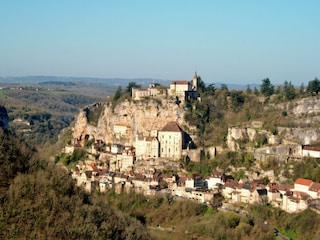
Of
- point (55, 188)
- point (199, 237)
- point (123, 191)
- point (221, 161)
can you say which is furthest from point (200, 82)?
point (55, 188)

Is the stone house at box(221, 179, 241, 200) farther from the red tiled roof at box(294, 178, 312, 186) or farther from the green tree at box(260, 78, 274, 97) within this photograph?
the green tree at box(260, 78, 274, 97)

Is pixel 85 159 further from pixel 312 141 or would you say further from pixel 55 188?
pixel 55 188

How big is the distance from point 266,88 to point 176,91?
866 cm

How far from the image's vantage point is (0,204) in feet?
76.2

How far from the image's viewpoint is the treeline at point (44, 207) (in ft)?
74.8

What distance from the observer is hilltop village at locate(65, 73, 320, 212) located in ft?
121

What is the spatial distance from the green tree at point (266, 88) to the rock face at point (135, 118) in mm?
8686

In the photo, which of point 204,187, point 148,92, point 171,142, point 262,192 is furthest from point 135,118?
point 262,192

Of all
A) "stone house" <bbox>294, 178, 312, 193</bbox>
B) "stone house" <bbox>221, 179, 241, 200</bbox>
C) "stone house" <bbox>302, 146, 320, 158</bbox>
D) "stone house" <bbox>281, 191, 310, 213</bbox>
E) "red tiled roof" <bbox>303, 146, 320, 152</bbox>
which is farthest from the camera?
"red tiled roof" <bbox>303, 146, 320, 152</bbox>

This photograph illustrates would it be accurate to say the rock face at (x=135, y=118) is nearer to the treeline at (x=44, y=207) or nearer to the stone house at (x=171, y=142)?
the stone house at (x=171, y=142)

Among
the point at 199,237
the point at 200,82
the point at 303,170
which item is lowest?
the point at 199,237

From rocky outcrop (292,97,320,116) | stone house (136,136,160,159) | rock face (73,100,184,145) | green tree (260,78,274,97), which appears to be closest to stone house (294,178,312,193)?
rocky outcrop (292,97,320,116)

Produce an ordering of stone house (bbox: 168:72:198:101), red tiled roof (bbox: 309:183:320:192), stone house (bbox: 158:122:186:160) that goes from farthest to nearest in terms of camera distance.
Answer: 1. stone house (bbox: 168:72:198:101)
2. stone house (bbox: 158:122:186:160)
3. red tiled roof (bbox: 309:183:320:192)

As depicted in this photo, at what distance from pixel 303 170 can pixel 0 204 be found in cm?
2193
